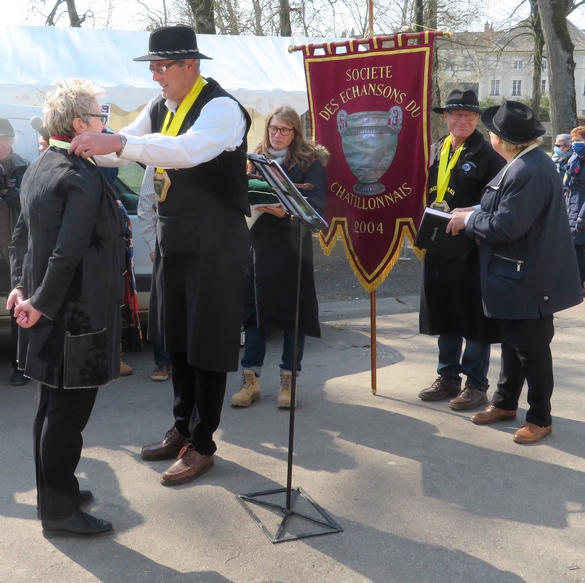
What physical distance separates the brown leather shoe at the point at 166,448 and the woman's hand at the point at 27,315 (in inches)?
49.6

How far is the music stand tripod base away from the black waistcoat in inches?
54.4

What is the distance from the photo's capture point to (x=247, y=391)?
472 cm

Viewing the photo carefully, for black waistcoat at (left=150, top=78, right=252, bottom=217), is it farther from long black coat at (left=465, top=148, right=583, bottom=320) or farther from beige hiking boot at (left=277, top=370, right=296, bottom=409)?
beige hiking boot at (left=277, top=370, right=296, bottom=409)

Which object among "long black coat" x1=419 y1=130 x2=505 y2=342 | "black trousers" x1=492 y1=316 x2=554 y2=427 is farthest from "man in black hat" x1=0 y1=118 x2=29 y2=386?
"black trousers" x1=492 y1=316 x2=554 y2=427

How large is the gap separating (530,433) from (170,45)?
2807mm

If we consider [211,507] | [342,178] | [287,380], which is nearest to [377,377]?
[287,380]

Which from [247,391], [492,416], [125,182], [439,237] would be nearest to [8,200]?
[125,182]

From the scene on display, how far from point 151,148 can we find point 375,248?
228 centimetres

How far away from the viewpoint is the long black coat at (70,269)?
2760 mm

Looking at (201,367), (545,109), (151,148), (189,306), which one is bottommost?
(201,367)

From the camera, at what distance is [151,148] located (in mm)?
2941

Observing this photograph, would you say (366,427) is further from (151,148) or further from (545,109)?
(545,109)

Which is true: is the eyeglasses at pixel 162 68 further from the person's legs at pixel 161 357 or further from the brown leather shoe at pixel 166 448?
the person's legs at pixel 161 357

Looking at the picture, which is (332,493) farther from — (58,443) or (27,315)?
(27,315)
